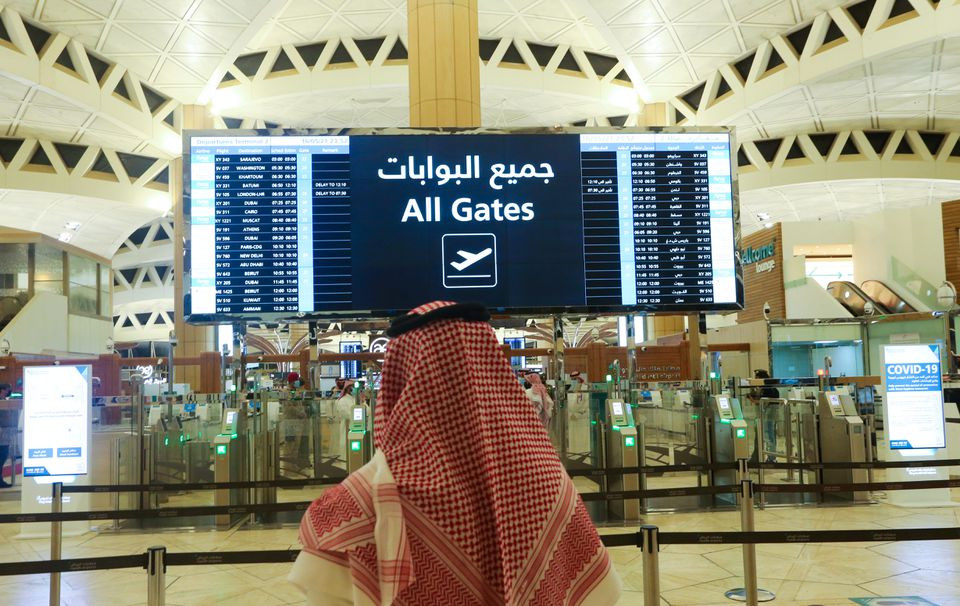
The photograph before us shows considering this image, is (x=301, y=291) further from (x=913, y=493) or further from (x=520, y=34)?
(x=520, y=34)

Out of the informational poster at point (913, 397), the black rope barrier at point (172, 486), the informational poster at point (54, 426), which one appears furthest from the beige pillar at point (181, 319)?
the informational poster at point (913, 397)

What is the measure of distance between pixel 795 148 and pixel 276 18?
1626 cm

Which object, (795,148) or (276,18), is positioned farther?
(795,148)

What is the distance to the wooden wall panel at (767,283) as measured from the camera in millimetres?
19156

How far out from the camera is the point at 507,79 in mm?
20594

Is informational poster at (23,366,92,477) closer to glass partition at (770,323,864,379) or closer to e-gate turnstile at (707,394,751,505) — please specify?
e-gate turnstile at (707,394,751,505)

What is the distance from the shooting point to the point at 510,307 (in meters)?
5.04

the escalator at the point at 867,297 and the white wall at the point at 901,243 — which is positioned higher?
the white wall at the point at 901,243

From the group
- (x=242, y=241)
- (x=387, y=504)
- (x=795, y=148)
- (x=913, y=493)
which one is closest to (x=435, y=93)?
(x=242, y=241)

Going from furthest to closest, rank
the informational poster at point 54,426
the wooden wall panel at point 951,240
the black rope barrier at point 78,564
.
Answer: the wooden wall panel at point 951,240 < the informational poster at point 54,426 < the black rope barrier at point 78,564

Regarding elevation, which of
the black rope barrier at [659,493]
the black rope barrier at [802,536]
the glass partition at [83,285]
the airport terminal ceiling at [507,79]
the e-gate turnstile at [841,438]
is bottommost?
the e-gate turnstile at [841,438]

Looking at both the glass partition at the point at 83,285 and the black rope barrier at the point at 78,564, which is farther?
the glass partition at the point at 83,285

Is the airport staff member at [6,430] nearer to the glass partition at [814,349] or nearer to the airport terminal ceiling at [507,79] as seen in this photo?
the airport terminal ceiling at [507,79]

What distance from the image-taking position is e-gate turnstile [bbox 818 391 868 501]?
8.42 meters
